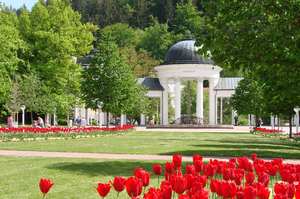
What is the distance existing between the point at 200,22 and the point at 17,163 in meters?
77.8

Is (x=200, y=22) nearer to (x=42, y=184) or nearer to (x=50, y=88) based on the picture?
(x=50, y=88)

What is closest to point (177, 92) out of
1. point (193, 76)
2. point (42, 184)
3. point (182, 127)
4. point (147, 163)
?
point (193, 76)

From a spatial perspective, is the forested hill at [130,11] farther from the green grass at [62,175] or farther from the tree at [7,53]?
the green grass at [62,175]

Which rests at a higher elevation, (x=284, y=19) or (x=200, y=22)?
(x=200, y=22)

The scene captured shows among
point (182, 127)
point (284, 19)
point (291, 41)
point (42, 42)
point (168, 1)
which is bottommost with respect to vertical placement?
point (182, 127)

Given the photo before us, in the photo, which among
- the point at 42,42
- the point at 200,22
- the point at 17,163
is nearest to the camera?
the point at 17,163

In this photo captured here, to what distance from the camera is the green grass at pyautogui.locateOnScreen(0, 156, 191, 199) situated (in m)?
7.46

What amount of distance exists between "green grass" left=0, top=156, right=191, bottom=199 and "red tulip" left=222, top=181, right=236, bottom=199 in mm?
4012

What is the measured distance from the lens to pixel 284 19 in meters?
10.7

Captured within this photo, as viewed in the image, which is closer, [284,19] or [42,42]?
[284,19]

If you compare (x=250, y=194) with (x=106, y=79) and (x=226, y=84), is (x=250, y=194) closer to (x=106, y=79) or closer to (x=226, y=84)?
(x=106, y=79)

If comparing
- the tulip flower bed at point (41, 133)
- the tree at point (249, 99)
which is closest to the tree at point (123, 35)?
the tree at point (249, 99)

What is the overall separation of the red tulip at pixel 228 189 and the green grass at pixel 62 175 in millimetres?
4012

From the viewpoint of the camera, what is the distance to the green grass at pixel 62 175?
746 cm
